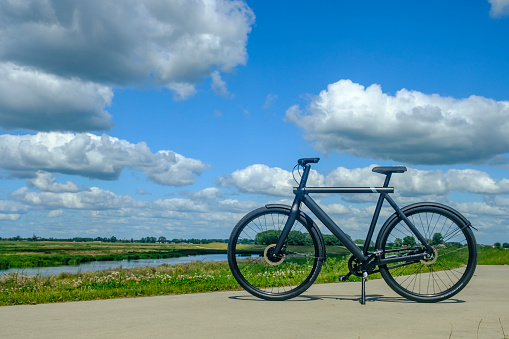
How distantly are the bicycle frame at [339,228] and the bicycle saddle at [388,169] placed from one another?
0.07 meters

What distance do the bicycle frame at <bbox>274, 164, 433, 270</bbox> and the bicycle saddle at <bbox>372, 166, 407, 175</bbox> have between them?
73 millimetres

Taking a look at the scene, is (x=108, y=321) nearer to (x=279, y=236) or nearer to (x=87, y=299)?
(x=87, y=299)

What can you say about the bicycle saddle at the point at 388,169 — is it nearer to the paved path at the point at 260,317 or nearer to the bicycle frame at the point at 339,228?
the bicycle frame at the point at 339,228

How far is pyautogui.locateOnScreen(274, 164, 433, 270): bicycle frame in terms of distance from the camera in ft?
21.1

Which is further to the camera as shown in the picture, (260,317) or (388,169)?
(388,169)

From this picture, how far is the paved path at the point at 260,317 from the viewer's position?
438cm

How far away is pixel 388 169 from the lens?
6.46 meters

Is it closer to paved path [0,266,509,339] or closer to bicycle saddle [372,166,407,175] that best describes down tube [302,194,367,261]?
paved path [0,266,509,339]

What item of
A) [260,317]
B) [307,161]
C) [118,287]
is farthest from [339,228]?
[118,287]

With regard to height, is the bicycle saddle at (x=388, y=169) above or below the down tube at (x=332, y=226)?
above

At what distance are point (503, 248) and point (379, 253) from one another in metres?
13.9

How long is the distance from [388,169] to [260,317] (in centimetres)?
261

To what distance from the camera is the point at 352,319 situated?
16.5ft

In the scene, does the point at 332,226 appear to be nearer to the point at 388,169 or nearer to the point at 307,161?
the point at 307,161
